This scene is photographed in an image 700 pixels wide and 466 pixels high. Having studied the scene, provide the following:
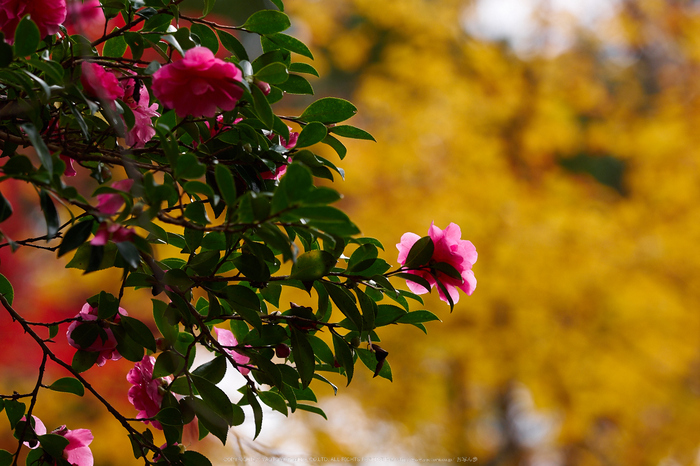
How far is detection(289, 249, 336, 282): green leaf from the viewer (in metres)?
0.51

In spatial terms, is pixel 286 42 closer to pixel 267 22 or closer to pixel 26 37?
pixel 267 22

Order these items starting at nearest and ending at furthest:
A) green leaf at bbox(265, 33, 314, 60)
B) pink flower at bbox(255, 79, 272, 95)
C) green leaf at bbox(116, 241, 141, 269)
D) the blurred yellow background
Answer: green leaf at bbox(116, 241, 141, 269)
pink flower at bbox(255, 79, 272, 95)
green leaf at bbox(265, 33, 314, 60)
the blurred yellow background

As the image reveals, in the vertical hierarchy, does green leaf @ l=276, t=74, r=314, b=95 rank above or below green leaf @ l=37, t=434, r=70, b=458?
above

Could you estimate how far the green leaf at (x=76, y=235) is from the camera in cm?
41

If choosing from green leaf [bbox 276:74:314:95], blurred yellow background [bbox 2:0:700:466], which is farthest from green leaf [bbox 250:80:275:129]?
blurred yellow background [bbox 2:0:700:466]

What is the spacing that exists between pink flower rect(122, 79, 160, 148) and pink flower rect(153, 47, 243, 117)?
0.08m

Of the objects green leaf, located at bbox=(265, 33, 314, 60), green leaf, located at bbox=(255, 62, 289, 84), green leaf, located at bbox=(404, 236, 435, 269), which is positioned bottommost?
green leaf, located at bbox=(404, 236, 435, 269)

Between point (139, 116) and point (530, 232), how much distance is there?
2359 millimetres

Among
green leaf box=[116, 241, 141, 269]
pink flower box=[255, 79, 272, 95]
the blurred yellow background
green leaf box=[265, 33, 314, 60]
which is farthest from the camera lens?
the blurred yellow background

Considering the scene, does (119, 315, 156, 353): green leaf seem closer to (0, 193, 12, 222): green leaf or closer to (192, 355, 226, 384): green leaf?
(192, 355, 226, 384): green leaf

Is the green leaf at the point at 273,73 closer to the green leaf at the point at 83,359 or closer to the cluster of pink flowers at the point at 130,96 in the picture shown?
the cluster of pink flowers at the point at 130,96

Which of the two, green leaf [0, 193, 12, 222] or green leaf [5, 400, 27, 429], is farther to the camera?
green leaf [5, 400, 27, 429]

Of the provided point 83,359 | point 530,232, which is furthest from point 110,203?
point 530,232

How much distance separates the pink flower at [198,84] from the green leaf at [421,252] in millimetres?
206
